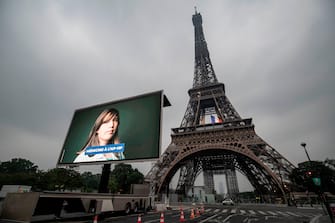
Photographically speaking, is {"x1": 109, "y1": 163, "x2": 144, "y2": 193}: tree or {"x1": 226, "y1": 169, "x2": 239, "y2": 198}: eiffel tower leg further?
{"x1": 226, "y1": 169, "x2": 239, "y2": 198}: eiffel tower leg

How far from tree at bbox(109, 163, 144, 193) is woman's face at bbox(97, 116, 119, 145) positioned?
2869cm

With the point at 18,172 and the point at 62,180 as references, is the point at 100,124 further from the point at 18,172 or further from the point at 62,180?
the point at 18,172

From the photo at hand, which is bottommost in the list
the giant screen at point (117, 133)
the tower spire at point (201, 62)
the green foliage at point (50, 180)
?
the green foliage at point (50, 180)

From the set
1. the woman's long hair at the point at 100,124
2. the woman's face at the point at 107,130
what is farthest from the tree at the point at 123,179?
the woman's face at the point at 107,130

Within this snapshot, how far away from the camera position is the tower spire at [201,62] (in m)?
38.9

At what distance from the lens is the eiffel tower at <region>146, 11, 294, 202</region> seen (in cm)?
2269

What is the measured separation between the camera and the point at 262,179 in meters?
26.4

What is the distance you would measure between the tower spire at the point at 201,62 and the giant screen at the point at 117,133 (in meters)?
27.4

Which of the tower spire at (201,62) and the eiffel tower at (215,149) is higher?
the tower spire at (201,62)

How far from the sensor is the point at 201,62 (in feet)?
139

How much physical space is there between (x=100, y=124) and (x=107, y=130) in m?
1.26

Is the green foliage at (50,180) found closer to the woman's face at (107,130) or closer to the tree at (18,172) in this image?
the tree at (18,172)

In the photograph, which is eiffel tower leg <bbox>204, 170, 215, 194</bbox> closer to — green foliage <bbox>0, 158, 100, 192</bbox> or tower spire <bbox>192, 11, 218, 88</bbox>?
tower spire <bbox>192, 11, 218, 88</bbox>

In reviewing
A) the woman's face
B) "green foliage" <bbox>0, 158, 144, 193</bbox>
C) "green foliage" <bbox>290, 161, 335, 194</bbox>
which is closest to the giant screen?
the woman's face
